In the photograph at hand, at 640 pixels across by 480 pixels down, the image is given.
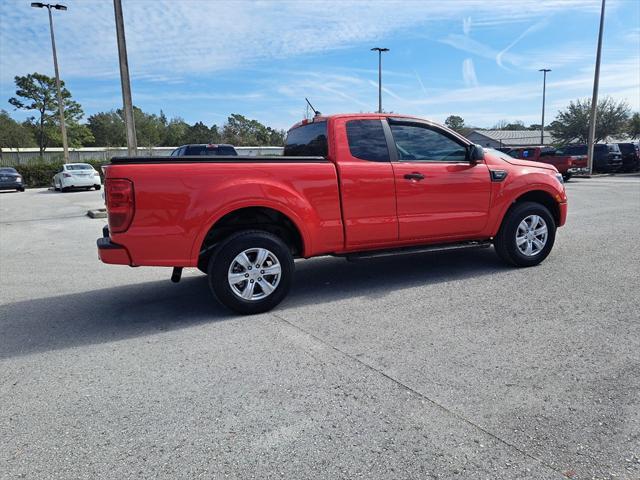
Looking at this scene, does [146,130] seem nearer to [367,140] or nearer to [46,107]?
[46,107]

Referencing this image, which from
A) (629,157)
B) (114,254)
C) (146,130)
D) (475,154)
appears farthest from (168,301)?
(146,130)

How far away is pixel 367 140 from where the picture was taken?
523cm

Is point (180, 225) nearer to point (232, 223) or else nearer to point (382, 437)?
point (232, 223)

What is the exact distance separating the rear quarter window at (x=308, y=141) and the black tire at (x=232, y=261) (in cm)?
121

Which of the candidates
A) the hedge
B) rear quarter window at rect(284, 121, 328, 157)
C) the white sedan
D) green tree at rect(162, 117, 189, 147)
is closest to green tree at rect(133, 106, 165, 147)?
green tree at rect(162, 117, 189, 147)

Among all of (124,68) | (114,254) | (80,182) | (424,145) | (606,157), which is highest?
(124,68)

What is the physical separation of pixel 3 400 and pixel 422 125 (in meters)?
4.71

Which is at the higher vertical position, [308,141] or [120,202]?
[308,141]

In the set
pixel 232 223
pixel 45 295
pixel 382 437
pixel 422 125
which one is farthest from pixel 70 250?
pixel 382 437

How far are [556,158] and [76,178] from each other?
23683 mm

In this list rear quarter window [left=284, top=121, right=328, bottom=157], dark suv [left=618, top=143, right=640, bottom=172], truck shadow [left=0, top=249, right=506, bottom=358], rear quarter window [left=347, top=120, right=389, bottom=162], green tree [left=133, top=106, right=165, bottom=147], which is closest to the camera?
truck shadow [left=0, top=249, right=506, bottom=358]

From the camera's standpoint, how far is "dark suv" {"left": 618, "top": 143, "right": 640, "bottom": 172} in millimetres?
29656

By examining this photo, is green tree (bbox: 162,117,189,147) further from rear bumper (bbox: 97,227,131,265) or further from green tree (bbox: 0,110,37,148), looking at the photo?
rear bumper (bbox: 97,227,131,265)

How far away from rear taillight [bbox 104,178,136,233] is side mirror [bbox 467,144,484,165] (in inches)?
147
